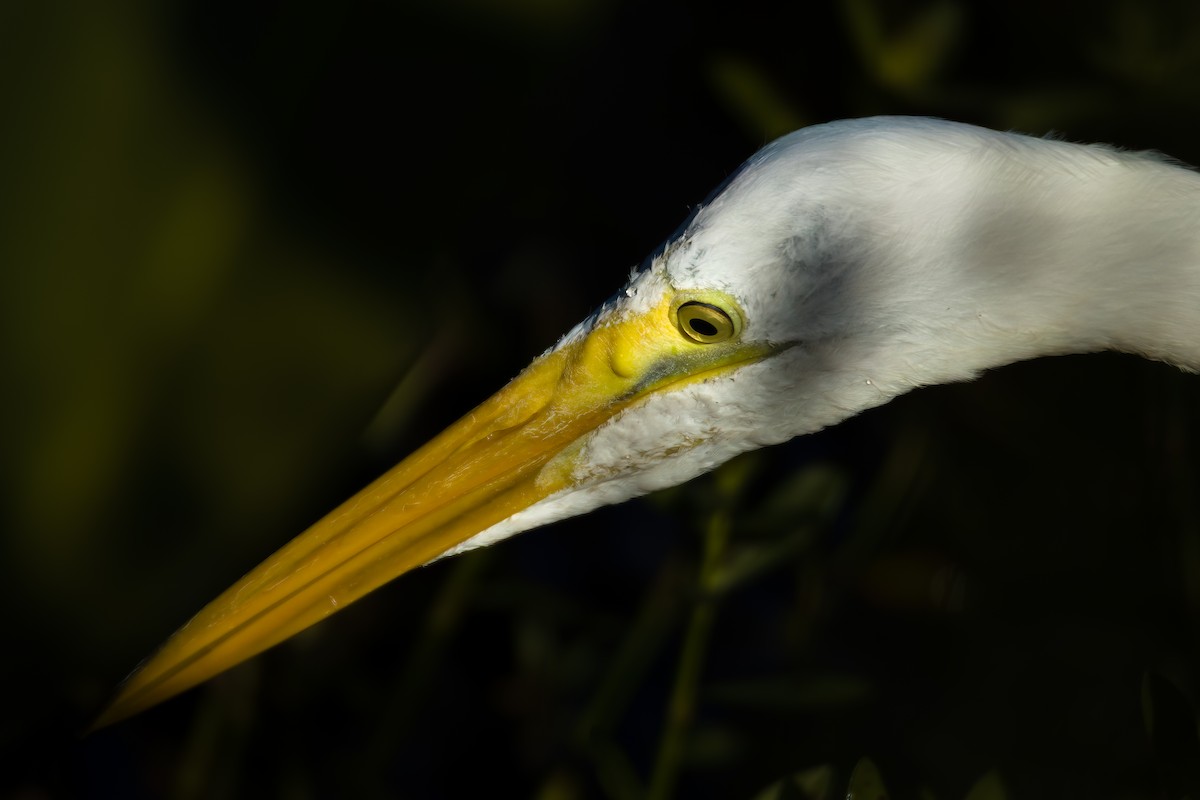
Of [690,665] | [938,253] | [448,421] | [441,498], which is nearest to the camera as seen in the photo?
[938,253]

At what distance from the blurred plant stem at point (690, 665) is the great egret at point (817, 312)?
1.65 feet

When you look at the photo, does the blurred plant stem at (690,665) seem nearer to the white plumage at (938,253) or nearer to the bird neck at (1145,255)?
the white plumage at (938,253)

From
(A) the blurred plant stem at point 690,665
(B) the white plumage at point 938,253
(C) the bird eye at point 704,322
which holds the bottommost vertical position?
(A) the blurred plant stem at point 690,665

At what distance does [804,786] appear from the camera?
1590 mm

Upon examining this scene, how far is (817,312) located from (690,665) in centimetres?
95

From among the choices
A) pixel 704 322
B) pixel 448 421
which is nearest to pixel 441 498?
pixel 704 322

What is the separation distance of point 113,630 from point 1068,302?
206 centimetres

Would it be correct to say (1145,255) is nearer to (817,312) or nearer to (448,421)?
(817,312)

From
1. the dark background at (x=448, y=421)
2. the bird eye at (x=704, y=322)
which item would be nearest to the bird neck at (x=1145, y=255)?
the bird eye at (x=704, y=322)

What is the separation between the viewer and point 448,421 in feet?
10.1

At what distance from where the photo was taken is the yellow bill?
5.02 feet

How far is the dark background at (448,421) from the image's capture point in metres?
2.32

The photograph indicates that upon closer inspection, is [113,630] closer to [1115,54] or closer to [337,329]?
[337,329]

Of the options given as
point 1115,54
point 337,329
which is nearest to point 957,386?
point 1115,54
